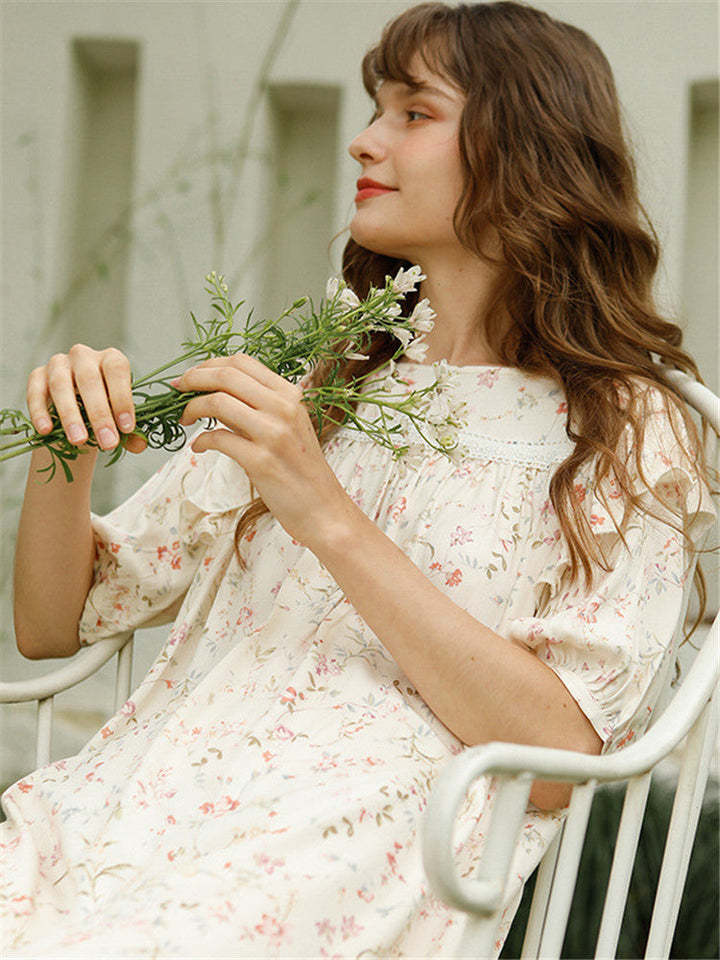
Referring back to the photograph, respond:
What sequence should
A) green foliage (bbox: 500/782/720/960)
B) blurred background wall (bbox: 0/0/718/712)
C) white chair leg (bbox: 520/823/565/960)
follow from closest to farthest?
white chair leg (bbox: 520/823/565/960) → green foliage (bbox: 500/782/720/960) → blurred background wall (bbox: 0/0/718/712)

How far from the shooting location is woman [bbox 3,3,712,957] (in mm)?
987

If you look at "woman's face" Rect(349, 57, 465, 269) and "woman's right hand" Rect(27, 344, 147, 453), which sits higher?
"woman's face" Rect(349, 57, 465, 269)

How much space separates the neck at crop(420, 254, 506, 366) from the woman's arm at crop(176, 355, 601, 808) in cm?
41

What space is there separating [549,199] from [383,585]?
1.87 feet

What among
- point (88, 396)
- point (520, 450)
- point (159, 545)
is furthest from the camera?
point (159, 545)

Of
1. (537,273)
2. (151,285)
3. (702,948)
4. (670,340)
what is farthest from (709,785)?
(151,285)

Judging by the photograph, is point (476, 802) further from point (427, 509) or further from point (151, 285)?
point (151, 285)

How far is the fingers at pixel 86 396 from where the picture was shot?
102 cm

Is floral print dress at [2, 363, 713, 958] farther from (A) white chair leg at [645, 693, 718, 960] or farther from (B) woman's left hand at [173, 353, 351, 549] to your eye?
(B) woman's left hand at [173, 353, 351, 549]

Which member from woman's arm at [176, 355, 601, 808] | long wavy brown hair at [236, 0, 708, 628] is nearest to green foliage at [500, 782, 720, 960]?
long wavy brown hair at [236, 0, 708, 628]

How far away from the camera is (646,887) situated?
1.91 metres

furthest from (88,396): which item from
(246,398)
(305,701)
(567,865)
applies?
(567,865)

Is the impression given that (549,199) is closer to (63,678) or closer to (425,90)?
(425,90)

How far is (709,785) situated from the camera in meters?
1.96
